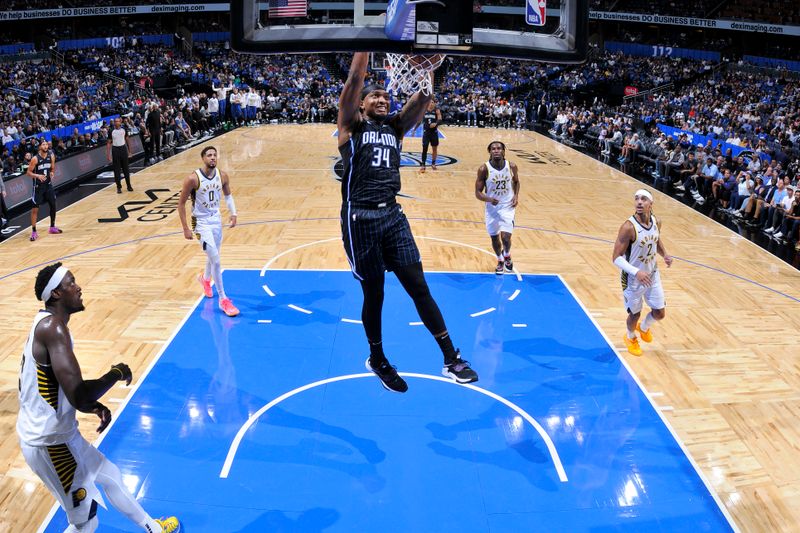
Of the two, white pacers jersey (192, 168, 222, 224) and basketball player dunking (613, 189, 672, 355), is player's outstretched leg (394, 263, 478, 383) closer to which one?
basketball player dunking (613, 189, 672, 355)

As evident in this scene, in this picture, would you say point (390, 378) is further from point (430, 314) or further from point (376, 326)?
point (430, 314)

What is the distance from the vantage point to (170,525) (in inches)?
159

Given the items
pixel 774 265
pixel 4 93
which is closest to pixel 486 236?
pixel 774 265

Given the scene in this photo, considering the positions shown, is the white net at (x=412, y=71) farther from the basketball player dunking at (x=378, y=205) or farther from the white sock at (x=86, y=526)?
the white sock at (x=86, y=526)

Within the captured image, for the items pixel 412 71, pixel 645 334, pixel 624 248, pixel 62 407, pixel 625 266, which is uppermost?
pixel 412 71

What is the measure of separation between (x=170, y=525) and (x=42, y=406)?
1.13 m

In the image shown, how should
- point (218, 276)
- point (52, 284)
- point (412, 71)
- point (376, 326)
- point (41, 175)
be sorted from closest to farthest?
Answer: point (52, 284) < point (376, 326) < point (412, 71) < point (218, 276) < point (41, 175)

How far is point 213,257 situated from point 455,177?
999 cm

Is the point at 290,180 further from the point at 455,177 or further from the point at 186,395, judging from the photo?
the point at 186,395

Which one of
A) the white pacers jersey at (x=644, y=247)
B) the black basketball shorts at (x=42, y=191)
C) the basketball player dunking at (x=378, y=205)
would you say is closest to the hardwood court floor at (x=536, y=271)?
the black basketball shorts at (x=42, y=191)

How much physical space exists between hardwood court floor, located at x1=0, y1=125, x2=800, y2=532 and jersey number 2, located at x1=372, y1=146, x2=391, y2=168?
3242 millimetres

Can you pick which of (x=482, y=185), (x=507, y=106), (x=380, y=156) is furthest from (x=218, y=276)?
(x=507, y=106)

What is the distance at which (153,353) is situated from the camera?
665 cm

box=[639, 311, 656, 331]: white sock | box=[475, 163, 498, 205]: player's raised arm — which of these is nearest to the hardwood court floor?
box=[639, 311, 656, 331]: white sock
